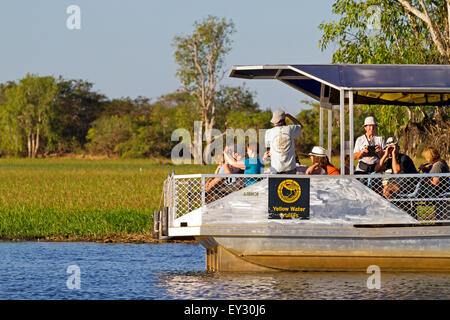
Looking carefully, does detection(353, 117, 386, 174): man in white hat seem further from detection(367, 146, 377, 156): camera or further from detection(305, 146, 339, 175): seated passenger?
detection(305, 146, 339, 175): seated passenger

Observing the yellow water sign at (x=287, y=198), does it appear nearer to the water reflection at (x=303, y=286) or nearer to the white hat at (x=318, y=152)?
the white hat at (x=318, y=152)

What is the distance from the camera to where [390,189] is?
1227 centimetres

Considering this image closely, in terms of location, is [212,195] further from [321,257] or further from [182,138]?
[182,138]

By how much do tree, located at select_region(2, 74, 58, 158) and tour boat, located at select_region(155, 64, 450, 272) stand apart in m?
92.9

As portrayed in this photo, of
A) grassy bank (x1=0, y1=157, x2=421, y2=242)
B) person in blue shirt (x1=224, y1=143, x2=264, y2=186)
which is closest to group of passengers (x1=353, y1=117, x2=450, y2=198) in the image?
person in blue shirt (x1=224, y1=143, x2=264, y2=186)

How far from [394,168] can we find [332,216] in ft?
4.03

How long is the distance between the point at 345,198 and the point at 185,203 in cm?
211

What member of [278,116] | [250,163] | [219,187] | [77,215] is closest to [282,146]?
[278,116]

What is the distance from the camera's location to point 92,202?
24250 millimetres

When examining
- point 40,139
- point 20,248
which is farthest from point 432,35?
point 40,139

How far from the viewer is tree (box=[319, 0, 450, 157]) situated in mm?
26406
